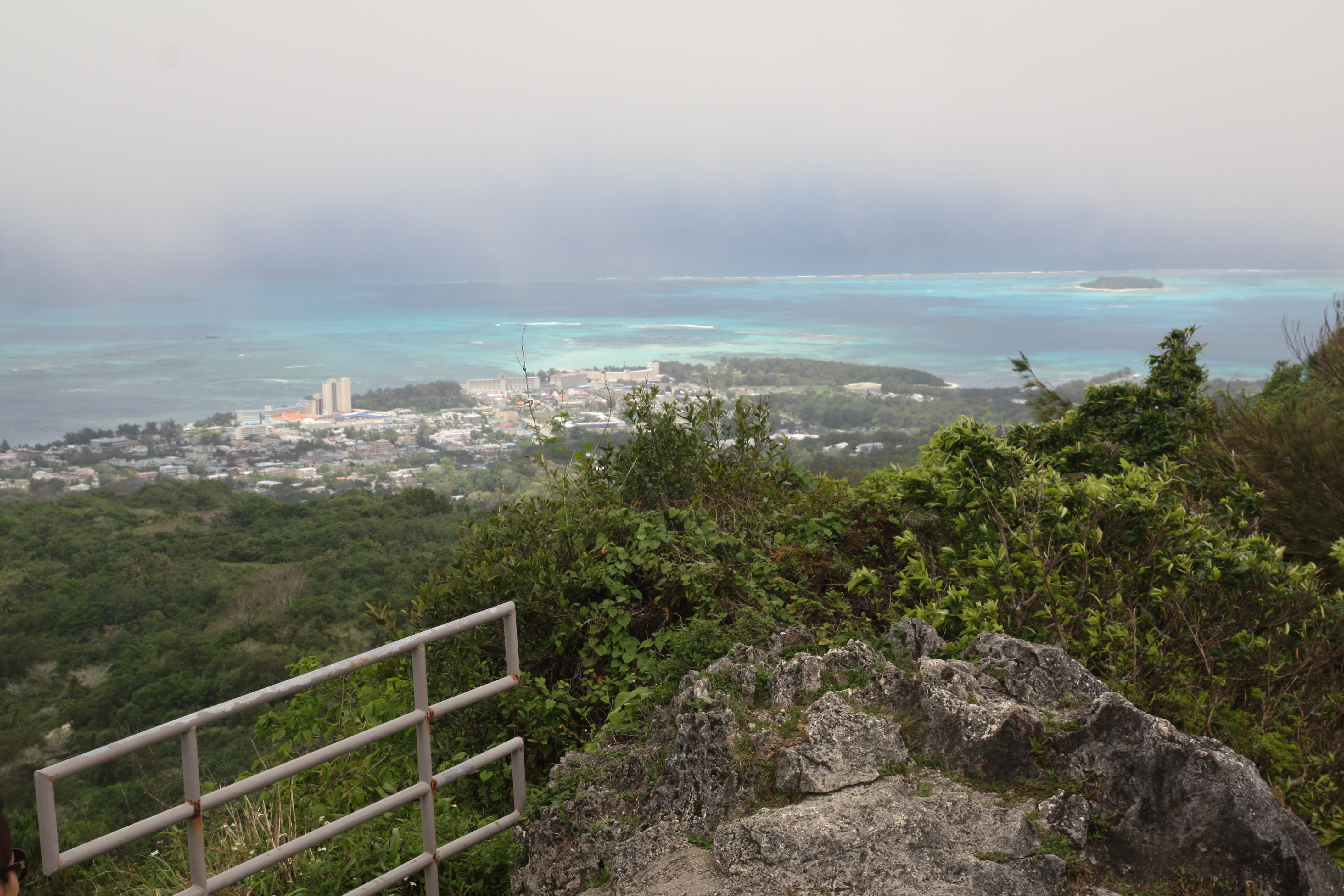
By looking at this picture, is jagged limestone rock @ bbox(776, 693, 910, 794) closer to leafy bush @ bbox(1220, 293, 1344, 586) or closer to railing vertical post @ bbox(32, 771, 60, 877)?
railing vertical post @ bbox(32, 771, 60, 877)

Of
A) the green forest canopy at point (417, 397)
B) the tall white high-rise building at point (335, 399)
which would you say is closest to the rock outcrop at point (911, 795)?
the green forest canopy at point (417, 397)

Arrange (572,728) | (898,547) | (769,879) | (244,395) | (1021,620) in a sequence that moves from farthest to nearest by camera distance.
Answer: (244,395)
(898,547)
(572,728)
(1021,620)
(769,879)

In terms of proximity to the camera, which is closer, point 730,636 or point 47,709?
point 730,636

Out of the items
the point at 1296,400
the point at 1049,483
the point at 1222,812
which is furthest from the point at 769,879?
the point at 1296,400

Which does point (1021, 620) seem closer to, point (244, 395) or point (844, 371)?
point (844, 371)

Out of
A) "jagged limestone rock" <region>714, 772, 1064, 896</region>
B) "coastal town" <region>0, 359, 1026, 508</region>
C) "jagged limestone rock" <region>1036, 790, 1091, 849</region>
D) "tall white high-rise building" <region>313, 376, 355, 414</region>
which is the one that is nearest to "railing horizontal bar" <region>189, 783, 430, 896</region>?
"jagged limestone rock" <region>714, 772, 1064, 896</region>

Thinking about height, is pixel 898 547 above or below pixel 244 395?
above

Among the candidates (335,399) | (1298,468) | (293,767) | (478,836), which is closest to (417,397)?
(335,399)
